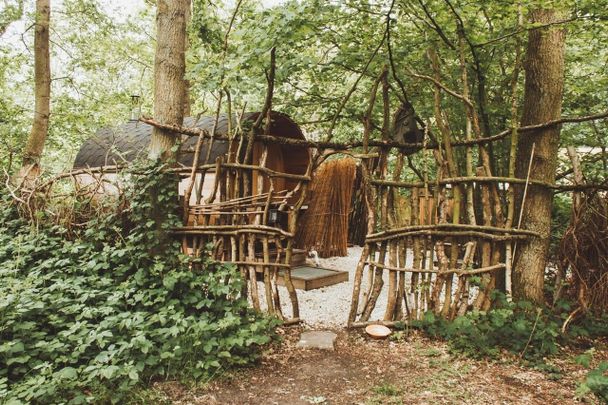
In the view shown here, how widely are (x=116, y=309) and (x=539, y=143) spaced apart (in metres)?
4.41

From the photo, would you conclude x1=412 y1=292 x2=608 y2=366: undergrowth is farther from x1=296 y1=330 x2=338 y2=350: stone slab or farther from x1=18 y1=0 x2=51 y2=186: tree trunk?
x1=18 y1=0 x2=51 y2=186: tree trunk

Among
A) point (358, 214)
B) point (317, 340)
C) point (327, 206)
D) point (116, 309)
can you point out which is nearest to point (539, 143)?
point (317, 340)

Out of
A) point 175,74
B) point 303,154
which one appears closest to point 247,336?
point 175,74

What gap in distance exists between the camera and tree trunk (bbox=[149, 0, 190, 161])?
14.6 feet

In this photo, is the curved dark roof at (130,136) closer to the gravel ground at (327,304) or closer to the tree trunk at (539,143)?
the gravel ground at (327,304)

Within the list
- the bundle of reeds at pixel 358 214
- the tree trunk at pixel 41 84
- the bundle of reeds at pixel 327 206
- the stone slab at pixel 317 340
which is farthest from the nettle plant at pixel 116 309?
the bundle of reeds at pixel 358 214

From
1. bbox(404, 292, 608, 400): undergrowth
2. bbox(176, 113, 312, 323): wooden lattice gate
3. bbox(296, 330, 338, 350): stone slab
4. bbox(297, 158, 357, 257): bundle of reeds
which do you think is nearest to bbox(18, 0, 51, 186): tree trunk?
bbox(176, 113, 312, 323): wooden lattice gate

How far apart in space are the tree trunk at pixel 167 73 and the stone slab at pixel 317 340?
7.95 ft

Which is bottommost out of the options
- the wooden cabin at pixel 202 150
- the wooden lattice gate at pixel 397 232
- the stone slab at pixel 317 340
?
the stone slab at pixel 317 340

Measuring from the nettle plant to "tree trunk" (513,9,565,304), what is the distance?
263 centimetres

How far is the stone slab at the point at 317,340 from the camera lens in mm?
3928

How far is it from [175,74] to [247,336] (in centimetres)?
291

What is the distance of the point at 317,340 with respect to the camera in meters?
4.03

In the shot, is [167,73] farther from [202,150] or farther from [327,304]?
[327,304]
